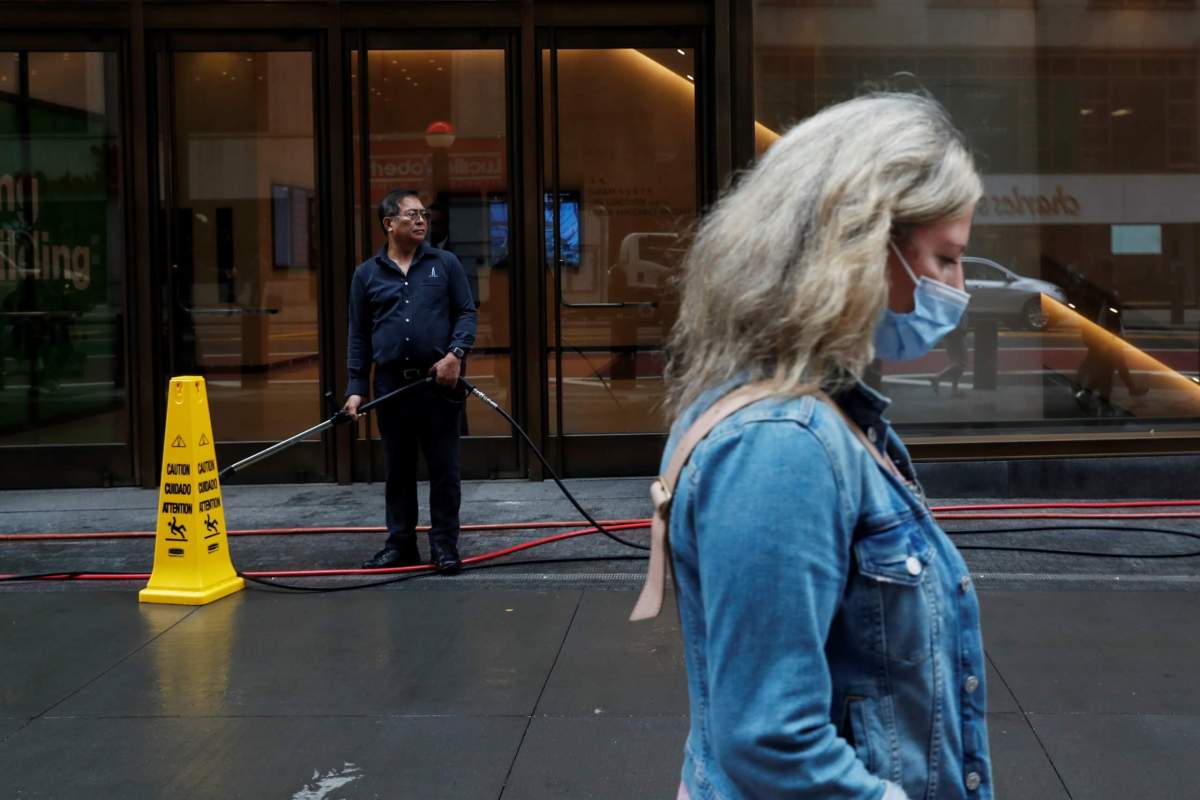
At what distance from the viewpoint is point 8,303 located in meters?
9.93

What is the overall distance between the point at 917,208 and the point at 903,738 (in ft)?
2.27

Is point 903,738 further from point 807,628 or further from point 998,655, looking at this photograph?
point 998,655

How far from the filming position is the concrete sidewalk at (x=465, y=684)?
4.35 meters

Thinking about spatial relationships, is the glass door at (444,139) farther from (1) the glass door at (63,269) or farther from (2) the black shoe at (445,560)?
(2) the black shoe at (445,560)

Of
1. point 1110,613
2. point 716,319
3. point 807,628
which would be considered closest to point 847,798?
point 807,628

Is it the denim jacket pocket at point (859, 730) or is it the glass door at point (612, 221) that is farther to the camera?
the glass door at point (612, 221)

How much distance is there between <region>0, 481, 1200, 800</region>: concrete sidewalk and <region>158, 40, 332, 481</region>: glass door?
268 cm

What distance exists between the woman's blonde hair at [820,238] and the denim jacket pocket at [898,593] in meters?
0.21

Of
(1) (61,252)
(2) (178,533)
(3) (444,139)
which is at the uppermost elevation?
(3) (444,139)

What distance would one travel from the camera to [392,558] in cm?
726

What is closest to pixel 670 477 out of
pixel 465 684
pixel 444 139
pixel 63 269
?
pixel 465 684

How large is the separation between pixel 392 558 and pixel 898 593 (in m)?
5.79

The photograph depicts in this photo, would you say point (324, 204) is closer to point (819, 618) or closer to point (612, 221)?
point (612, 221)

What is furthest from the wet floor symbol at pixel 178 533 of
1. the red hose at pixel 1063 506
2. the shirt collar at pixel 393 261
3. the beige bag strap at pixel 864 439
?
the beige bag strap at pixel 864 439
